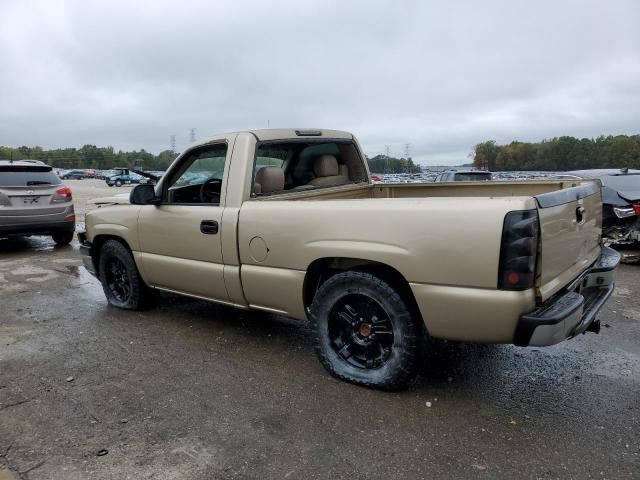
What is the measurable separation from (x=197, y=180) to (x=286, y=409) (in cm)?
249

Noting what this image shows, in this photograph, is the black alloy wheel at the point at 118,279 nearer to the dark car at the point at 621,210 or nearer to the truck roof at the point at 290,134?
the truck roof at the point at 290,134

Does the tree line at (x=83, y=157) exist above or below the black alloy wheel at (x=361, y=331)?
above

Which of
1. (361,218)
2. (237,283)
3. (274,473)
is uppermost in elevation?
(361,218)

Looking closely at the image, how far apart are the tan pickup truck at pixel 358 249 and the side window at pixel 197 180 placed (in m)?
0.01

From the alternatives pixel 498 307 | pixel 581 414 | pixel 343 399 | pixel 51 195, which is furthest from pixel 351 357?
pixel 51 195

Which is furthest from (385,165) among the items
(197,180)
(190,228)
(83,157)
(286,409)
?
(83,157)

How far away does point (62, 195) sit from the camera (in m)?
9.69

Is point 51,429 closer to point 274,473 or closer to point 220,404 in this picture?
point 220,404

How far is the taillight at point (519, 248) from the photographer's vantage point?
264cm

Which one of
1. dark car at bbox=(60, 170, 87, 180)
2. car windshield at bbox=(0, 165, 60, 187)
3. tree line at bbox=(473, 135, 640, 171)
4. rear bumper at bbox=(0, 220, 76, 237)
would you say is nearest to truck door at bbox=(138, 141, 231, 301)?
rear bumper at bbox=(0, 220, 76, 237)

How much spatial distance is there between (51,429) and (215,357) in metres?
1.34

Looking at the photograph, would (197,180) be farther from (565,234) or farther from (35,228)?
(35,228)

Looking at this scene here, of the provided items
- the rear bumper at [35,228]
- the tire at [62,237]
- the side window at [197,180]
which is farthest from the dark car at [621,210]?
the tire at [62,237]

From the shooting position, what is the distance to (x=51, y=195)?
9469 millimetres
